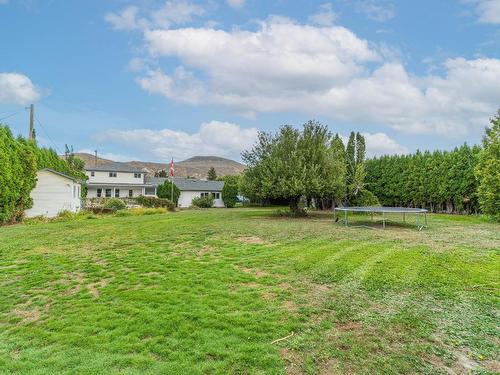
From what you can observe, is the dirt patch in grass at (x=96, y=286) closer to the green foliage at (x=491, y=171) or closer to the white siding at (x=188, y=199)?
the green foliage at (x=491, y=171)

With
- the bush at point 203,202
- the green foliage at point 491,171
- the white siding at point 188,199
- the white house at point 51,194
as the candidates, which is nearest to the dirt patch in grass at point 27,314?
the white house at point 51,194

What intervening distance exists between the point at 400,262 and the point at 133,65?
15.6m

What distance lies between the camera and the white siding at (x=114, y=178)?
39.5m

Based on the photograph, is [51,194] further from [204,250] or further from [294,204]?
[204,250]

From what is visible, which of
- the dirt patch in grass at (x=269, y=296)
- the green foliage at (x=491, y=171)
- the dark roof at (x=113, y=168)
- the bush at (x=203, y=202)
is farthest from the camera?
the dark roof at (x=113, y=168)

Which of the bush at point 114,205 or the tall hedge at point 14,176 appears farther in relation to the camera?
the bush at point 114,205

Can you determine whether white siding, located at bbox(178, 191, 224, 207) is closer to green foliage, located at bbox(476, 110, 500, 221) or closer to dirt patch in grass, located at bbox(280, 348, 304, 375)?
green foliage, located at bbox(476, 110, 500, 221)

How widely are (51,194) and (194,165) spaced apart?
336ft

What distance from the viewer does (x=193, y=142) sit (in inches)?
1405

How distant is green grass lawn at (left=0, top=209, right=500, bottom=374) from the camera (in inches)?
145

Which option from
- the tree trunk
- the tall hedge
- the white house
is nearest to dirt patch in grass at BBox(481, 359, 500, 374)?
the tree trunk

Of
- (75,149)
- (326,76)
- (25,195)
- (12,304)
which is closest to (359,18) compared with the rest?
(326,76)

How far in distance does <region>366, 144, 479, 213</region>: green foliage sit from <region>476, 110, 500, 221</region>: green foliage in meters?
2.44

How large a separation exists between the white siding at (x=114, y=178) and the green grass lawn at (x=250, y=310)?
31.9 meters
